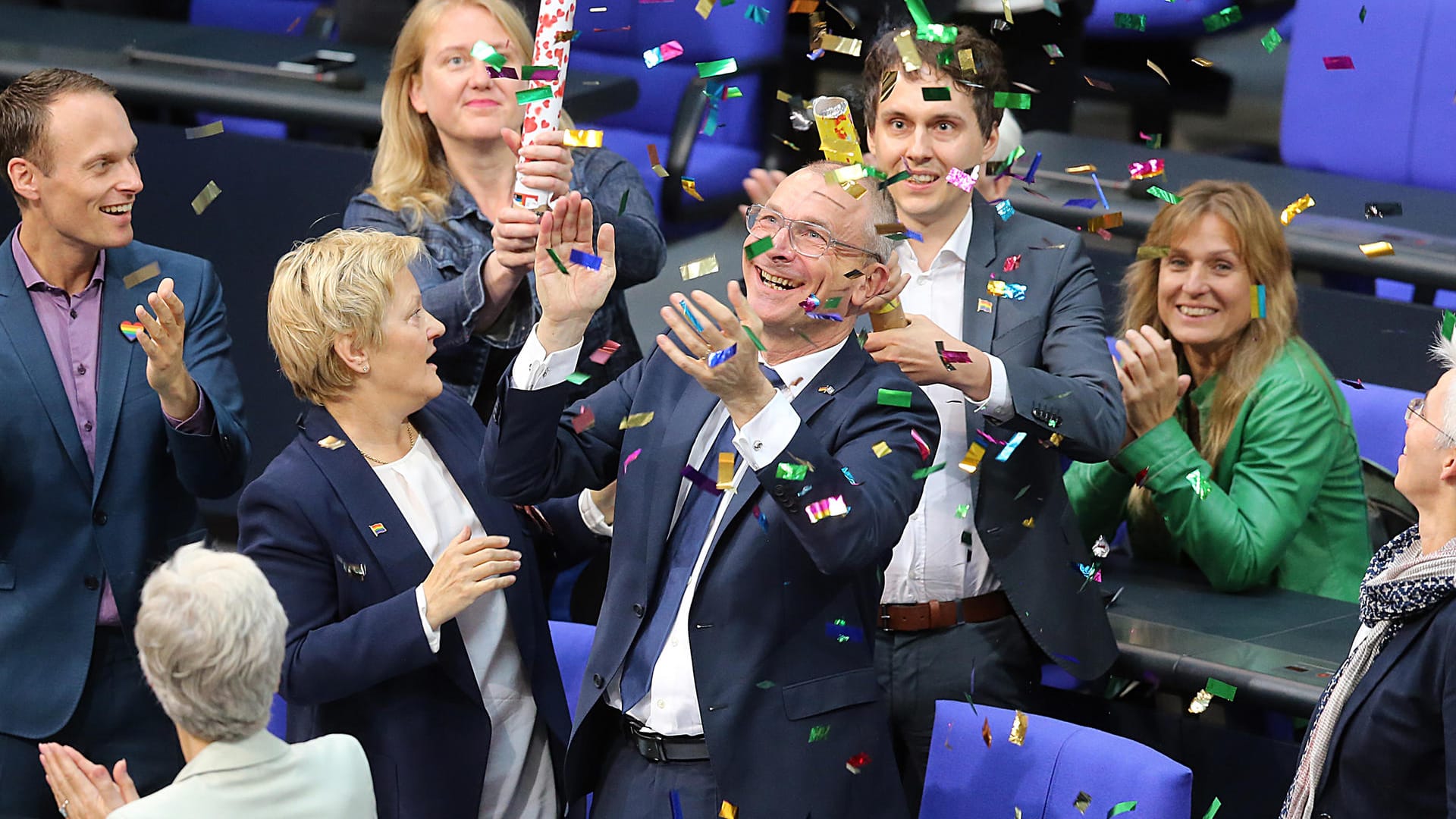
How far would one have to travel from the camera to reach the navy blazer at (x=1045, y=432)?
9.13 ft

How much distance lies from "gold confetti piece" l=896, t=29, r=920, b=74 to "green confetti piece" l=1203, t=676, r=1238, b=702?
112 centimetres

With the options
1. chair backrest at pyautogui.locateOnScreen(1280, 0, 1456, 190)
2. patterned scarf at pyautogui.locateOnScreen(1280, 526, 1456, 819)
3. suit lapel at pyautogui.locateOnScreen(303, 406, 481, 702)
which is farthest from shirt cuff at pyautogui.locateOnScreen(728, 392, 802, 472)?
chair backrest at pyautogui.locateOnScreen(1280, 0, 1456, 190)

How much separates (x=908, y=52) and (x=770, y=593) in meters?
1.05

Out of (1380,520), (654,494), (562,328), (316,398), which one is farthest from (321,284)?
(1380,520)

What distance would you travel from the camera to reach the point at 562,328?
7.64 ft

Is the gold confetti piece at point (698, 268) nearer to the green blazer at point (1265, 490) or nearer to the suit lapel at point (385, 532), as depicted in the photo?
the suit lapel at point (385, 532)

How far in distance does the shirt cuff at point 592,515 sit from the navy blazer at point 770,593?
1.07 ft

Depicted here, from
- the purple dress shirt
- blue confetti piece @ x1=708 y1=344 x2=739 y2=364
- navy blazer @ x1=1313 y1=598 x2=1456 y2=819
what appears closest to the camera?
blue confetti piece @ x1=708 y1=344 x2=739 y2=364

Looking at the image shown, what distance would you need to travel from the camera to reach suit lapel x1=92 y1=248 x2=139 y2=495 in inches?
113

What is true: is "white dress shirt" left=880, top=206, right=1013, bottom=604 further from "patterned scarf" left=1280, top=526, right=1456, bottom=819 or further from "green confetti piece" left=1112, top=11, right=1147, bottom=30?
"green confetti piece" left=1112, top=11, right=1147, bottom=30

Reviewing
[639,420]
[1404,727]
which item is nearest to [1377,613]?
[1404,727]

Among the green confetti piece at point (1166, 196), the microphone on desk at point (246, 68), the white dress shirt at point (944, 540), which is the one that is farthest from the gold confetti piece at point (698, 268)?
the microphone on desk at point (246, 68)

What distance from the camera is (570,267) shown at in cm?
237

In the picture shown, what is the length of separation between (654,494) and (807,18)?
5.04m
